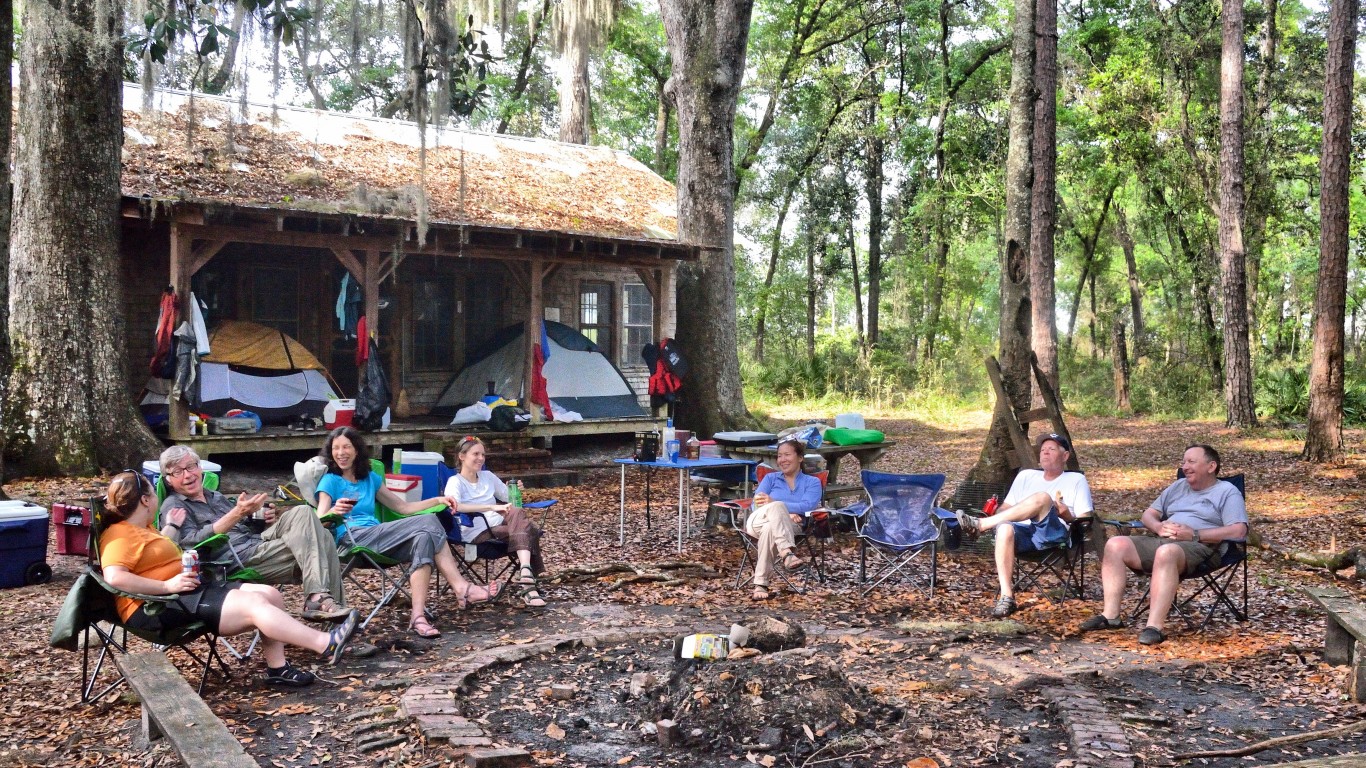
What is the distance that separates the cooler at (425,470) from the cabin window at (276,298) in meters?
6.53

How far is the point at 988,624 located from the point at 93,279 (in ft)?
26.6

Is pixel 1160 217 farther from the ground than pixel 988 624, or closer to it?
farther from the ground

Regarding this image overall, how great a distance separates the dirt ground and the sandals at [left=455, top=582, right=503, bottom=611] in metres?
0.08

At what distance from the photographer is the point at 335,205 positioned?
1059cm

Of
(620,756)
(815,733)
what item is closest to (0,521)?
(620,756)

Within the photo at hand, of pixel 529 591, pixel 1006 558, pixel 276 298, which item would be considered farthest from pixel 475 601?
pixel 276 298

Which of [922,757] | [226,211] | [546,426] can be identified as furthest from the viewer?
[546,426]

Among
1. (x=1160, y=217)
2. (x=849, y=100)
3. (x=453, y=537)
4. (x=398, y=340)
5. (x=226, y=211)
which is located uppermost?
(x=849, y=100)

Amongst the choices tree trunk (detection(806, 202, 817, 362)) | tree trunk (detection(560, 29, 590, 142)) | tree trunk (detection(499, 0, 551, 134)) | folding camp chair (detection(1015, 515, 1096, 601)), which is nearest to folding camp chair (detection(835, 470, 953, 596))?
folding camp chair (detection(1015, 515, 1096, 601))

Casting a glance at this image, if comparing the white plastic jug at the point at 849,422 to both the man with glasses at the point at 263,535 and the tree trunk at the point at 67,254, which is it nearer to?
the man with glasses at the point at 263,535

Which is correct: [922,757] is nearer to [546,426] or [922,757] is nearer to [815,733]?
[815,733]

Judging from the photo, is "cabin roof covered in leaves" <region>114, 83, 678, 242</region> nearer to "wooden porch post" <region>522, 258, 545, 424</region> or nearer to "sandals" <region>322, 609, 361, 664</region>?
"wooden porch post" <region>522, 258, 545, 424</region>

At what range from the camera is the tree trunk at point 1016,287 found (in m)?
7.59

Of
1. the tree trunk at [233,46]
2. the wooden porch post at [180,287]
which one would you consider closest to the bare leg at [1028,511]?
the tree trunk at [233,46]
